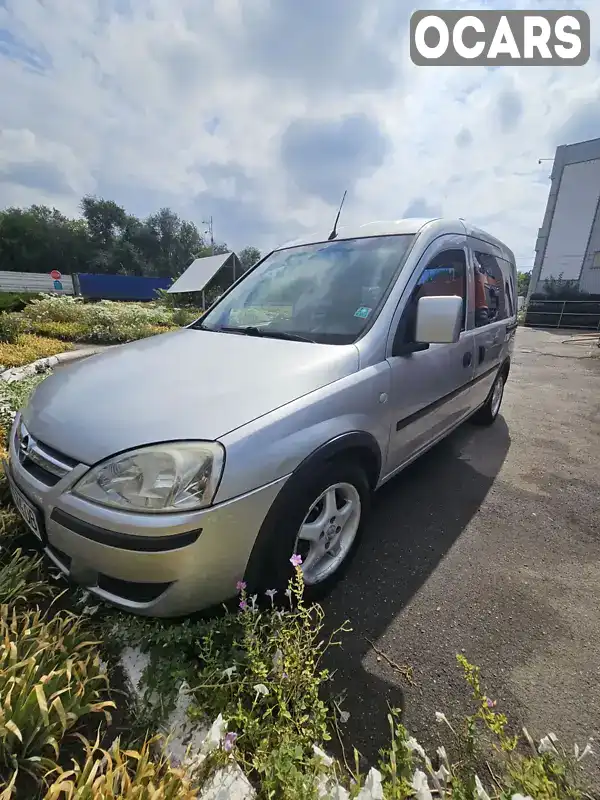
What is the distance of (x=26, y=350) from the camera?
18.7 ft

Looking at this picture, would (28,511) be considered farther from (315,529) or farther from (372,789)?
(372,789)

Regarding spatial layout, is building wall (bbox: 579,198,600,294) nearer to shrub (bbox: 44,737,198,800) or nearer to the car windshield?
the car windshield

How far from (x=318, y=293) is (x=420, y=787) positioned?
2.21 meters

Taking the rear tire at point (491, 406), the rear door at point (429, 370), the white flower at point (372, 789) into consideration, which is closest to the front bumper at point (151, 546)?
the white flower at point (372, 789)

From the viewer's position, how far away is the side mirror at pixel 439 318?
1.98 meters

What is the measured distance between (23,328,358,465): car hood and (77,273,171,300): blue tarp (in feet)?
126

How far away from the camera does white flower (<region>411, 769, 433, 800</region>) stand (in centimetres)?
100

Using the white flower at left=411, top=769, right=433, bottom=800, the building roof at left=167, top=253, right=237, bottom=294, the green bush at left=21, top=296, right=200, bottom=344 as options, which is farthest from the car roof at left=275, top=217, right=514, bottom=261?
the building roof at left=167, top=253, right=237, bottom=294

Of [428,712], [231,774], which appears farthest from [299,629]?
[428,712]

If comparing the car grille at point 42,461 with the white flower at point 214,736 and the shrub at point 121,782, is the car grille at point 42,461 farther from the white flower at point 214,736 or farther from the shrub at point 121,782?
the white flower at point 214,736

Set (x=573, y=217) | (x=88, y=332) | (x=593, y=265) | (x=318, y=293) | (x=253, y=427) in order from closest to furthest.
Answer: (x=253, y=427) → (x=318, y=293) → (x=88, y=332) → (x=593, y=265) → (x=573, y=217)

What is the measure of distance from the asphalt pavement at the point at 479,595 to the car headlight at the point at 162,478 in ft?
3.27

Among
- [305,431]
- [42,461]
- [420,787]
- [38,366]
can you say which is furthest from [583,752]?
[38,366]

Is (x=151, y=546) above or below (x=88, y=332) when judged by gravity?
above
